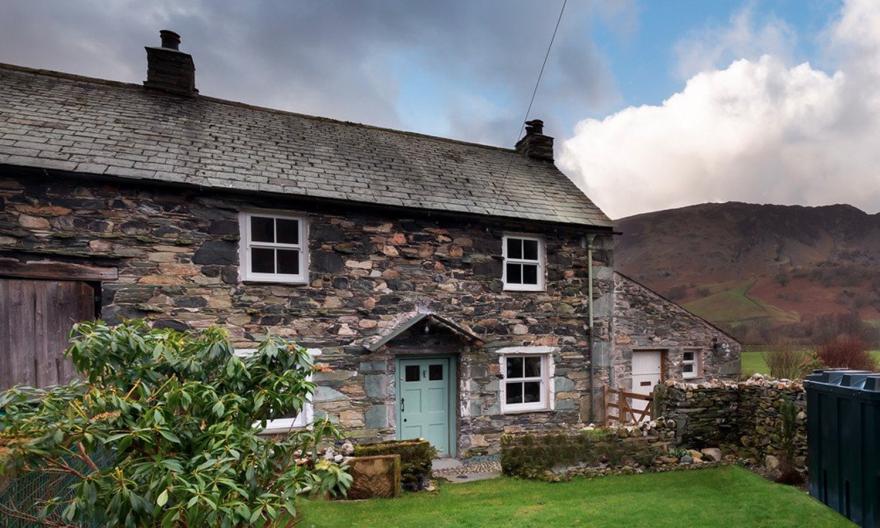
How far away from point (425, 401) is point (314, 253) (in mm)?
3888

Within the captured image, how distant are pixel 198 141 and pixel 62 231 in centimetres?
304

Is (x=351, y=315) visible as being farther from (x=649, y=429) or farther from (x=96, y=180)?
(x=649, y=429)

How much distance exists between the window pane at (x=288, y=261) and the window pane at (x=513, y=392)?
5.35 meters

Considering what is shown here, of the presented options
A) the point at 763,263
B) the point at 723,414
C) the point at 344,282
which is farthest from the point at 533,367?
the point at 763,263

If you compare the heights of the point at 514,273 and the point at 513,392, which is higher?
the point at 514,273

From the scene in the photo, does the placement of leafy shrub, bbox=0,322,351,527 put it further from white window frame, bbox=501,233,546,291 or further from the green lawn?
white window frame, bbox=501,233,546,291

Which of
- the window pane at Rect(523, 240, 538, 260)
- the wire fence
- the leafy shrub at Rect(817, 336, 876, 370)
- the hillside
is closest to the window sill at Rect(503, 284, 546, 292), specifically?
the window pane at Rect(523, 240, 538, 260)

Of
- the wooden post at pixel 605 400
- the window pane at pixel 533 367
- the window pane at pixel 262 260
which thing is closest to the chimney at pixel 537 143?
the window pane at pixel 533 367

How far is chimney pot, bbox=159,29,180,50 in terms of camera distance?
420 inches

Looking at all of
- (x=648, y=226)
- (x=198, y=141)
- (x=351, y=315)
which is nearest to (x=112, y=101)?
(x=198, y=141)

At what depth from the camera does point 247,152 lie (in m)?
9.73

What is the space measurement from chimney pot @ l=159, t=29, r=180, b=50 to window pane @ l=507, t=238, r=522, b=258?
8981 mm

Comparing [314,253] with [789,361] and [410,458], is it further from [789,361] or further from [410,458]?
[789,361]

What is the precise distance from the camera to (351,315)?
9266 millimetres
